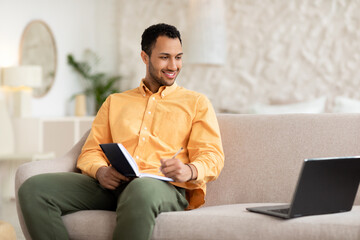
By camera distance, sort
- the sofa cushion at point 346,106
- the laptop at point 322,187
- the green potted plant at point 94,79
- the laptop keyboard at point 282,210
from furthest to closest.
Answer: the green potted plant at point 94,79, the sofa cushion at point 346,106, the laptop keyboard at point 282,210, the laptop at point 322,187

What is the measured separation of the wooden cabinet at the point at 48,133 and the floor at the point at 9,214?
0.59 meters

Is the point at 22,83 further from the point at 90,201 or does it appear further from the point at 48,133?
the point at 90,201

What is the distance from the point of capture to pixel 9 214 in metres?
4.04

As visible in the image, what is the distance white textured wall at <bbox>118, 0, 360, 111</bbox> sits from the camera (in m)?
5.36

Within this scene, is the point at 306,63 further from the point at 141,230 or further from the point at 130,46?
the point at 141,230

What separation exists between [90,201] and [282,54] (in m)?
3.88

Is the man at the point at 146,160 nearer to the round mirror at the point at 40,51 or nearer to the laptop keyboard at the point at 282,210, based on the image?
the laptop keyboard at the point at 282,210

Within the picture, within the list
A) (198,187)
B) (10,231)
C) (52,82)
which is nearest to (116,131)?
(198,187)

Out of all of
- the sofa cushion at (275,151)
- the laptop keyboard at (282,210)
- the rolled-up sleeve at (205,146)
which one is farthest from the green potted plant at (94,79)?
the laptop keyboard at (282,210)

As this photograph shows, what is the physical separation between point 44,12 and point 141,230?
419 centimetres

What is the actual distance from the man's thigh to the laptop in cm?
64

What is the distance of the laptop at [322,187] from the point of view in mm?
1739

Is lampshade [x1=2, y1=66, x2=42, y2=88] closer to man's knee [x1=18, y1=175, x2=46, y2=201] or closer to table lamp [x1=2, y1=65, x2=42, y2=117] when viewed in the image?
table lamp [x1=2, y1=65, x2=42, y2=117]

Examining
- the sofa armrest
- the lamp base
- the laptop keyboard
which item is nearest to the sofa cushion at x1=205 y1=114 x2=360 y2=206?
the laptop keyboard
